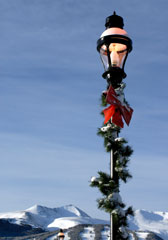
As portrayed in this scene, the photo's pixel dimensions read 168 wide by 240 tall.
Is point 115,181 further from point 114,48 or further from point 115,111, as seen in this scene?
point 114,48

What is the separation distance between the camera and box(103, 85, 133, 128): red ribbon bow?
6008 mm

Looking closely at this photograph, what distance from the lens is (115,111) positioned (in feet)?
20.1

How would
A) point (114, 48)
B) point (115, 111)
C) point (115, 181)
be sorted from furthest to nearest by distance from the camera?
point (114, 48)
point (115, 111)
point (115, 181)

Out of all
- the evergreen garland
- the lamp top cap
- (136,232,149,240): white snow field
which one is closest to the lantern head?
the lamp top cap

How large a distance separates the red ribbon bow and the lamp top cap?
3.95ft

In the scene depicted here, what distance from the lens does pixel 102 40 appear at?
6320mm

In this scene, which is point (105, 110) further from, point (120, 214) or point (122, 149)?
point (120, 214)

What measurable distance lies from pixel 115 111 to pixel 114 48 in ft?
3.80

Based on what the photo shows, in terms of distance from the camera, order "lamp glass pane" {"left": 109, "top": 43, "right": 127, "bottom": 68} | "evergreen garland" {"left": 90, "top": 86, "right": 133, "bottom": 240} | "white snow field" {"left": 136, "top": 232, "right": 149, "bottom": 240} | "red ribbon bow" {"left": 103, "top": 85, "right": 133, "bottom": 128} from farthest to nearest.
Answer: "white snow field" {"left": 136, "top": 232, "right": 149, "bottom": 240} → "lamp glass pane" {"left": 109, "top": 43, "right": 127, "bottom": 68} → "red ribbon bow" {"left": 103, "top": 85, "right": 133, "bottom": 128} → "evergreen garland" {"left": 90, "top": 86, "right": 133, "bottom": 240}

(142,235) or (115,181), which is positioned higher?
(142,235)

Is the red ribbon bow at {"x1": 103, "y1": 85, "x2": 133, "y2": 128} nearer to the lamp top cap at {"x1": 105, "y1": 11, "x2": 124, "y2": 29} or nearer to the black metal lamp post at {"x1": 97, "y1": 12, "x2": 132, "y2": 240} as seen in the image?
the black metal lamp post at {"x1": 97, "y1": 12, "x2": 132, "y2": 240}

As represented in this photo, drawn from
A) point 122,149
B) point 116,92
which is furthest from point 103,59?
point 122,149

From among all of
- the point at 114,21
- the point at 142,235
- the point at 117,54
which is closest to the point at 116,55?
the point at 117,54

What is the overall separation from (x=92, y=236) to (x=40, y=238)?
20035 mm
